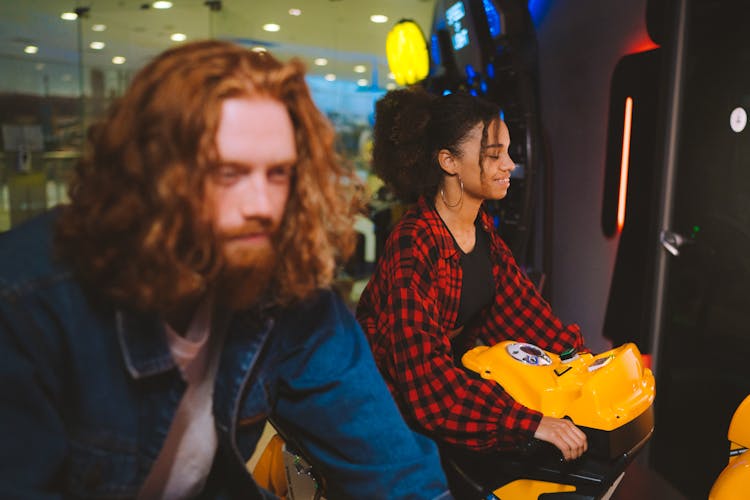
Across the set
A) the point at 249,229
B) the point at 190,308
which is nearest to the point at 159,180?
the point at 249,229

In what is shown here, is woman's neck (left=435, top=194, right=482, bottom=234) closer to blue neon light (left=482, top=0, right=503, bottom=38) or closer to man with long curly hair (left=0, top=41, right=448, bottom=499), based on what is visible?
man with long curly hair (left=0, top=41, right=448, bottom=499)

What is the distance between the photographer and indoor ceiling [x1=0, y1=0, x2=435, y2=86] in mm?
5539

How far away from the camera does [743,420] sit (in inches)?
61.4

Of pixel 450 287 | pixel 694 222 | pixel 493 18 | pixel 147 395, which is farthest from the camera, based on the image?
pixel 493 18

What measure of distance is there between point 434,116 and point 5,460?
66.1 inches

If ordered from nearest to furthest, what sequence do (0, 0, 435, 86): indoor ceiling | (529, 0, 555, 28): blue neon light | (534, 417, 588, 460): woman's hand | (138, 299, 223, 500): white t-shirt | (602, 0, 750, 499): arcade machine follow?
1. (138, 299, 223, 500): white t-shirt
2. (534, 417, 588, 460): woman's hand
3. (602, 0, 750, 499): arcade machine
4. (529, 0, 555, 28): blue neon light
5. (0, 0, 435, 86): indoor ceiling

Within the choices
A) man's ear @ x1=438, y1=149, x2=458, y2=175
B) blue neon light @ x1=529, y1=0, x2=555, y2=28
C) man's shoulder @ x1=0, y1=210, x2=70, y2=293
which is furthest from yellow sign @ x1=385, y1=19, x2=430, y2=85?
man's shoulder @ x1=0, y1=210, x2=70, y2=293

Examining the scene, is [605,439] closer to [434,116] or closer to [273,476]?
[273,476]

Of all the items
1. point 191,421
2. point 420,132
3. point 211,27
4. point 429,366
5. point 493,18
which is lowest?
point 429,366

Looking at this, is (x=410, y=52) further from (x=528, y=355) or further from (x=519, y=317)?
(x=528, y=355)

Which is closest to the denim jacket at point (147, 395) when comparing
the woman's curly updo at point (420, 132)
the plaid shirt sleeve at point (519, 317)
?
the plaid shirt sleeve at point (519, 317)

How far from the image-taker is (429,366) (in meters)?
1.69

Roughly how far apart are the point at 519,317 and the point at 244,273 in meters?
1.33

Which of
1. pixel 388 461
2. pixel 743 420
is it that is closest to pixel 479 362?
pixel 743 420
